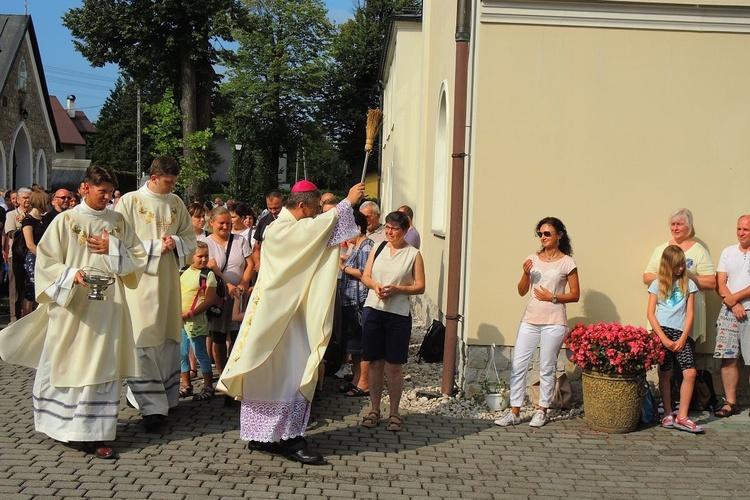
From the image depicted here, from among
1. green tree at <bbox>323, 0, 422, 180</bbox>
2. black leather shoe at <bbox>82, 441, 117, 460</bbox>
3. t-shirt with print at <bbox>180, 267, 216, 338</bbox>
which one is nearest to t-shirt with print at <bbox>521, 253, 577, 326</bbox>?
t-shirt with print at <bbox>180, 267, 216, 338</bbox>

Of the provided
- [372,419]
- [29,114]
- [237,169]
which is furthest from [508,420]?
[29,114]

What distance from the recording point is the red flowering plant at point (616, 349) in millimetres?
6957

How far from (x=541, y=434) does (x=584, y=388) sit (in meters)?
0.62

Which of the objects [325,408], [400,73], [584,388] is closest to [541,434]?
[584,388]

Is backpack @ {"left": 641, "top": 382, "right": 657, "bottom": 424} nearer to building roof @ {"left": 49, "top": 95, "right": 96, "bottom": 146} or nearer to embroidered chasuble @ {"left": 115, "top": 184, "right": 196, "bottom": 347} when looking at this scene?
embroidered chasuble @ {"left": 115, "top": 184, "right": 196, "bottom": 347}

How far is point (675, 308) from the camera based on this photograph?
7.36 m

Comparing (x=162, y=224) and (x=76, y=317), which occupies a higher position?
(x=162, y=224)

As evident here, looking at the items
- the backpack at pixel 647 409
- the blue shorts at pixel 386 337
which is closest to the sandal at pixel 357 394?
the blue shorts at pixel 386 337

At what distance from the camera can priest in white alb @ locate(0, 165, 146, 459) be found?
5.98m

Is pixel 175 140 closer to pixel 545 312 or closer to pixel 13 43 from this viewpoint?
pixel 13 43

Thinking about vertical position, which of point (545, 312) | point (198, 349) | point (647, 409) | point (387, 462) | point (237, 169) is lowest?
point (387, 462)

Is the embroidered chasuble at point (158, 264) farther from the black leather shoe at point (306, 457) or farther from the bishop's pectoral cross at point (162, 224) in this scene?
the black leather shoe at point (306, 457)

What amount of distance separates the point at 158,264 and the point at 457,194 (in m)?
3.13

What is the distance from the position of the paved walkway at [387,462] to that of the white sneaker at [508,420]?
0.09m
